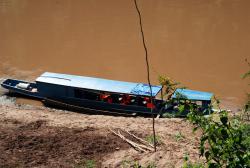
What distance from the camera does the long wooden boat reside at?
15281mm

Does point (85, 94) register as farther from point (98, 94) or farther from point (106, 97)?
point (106, 97)

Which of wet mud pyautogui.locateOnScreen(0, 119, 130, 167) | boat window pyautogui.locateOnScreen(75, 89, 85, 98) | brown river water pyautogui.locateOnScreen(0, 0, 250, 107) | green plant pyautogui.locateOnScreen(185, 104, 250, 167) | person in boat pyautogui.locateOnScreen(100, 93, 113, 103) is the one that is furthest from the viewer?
brown river water pyautogui.locateOnScreen(0, 0, 250, 107)

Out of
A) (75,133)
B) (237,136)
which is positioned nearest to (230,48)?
(75,133)

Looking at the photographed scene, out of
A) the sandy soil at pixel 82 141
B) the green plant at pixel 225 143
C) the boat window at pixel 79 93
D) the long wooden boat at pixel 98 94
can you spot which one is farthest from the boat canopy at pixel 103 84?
the green plant at pixel 225 143

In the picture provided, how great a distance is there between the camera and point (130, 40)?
77.7ft

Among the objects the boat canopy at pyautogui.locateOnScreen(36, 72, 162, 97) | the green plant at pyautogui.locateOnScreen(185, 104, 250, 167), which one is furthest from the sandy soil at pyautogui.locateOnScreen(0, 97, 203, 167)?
the green plant at pyautogui.locateOnScreen(185, 104, 250, 167)

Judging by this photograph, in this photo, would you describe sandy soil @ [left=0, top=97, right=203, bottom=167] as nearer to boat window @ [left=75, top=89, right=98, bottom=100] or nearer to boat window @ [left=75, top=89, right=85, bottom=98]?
boat window @ [left=75, top=89, right=98, bottom=100]

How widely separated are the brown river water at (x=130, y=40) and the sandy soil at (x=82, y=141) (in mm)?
5305

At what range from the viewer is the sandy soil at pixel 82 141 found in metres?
Result: 9.87

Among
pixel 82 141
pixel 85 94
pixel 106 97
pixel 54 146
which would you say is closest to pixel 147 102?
pixel 106 97

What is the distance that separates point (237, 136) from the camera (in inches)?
177

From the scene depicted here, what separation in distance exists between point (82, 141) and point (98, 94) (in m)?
4.99

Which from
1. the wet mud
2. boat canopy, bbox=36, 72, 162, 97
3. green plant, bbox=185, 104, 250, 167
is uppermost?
boat canopy, bbox=36, 72, 162, 97

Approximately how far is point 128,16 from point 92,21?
95.5 inches
